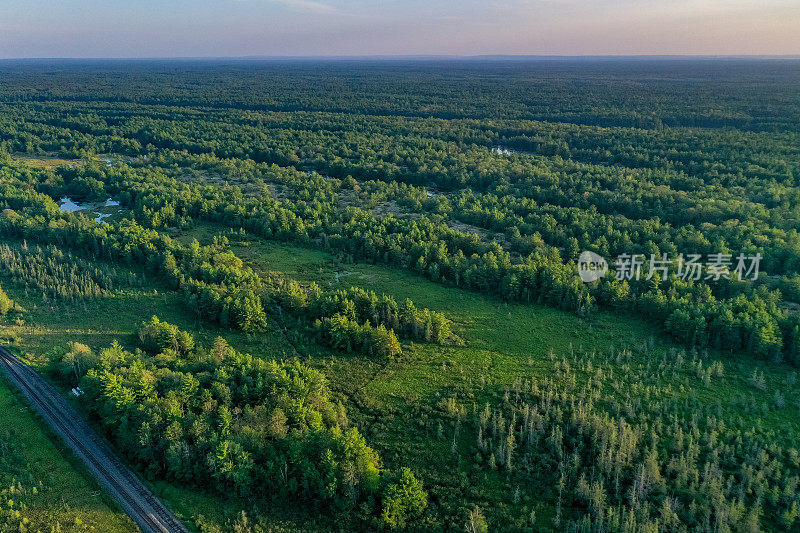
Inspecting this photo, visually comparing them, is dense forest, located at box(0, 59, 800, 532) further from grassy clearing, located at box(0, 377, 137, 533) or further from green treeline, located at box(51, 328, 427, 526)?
grassy clearing, located at box(0, 377, 137, 533)

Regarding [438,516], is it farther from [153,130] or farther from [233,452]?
[153,130]

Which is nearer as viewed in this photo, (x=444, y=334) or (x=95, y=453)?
(x=95, y=453)

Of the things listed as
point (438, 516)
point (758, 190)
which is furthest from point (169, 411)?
→ point (758, 190)
